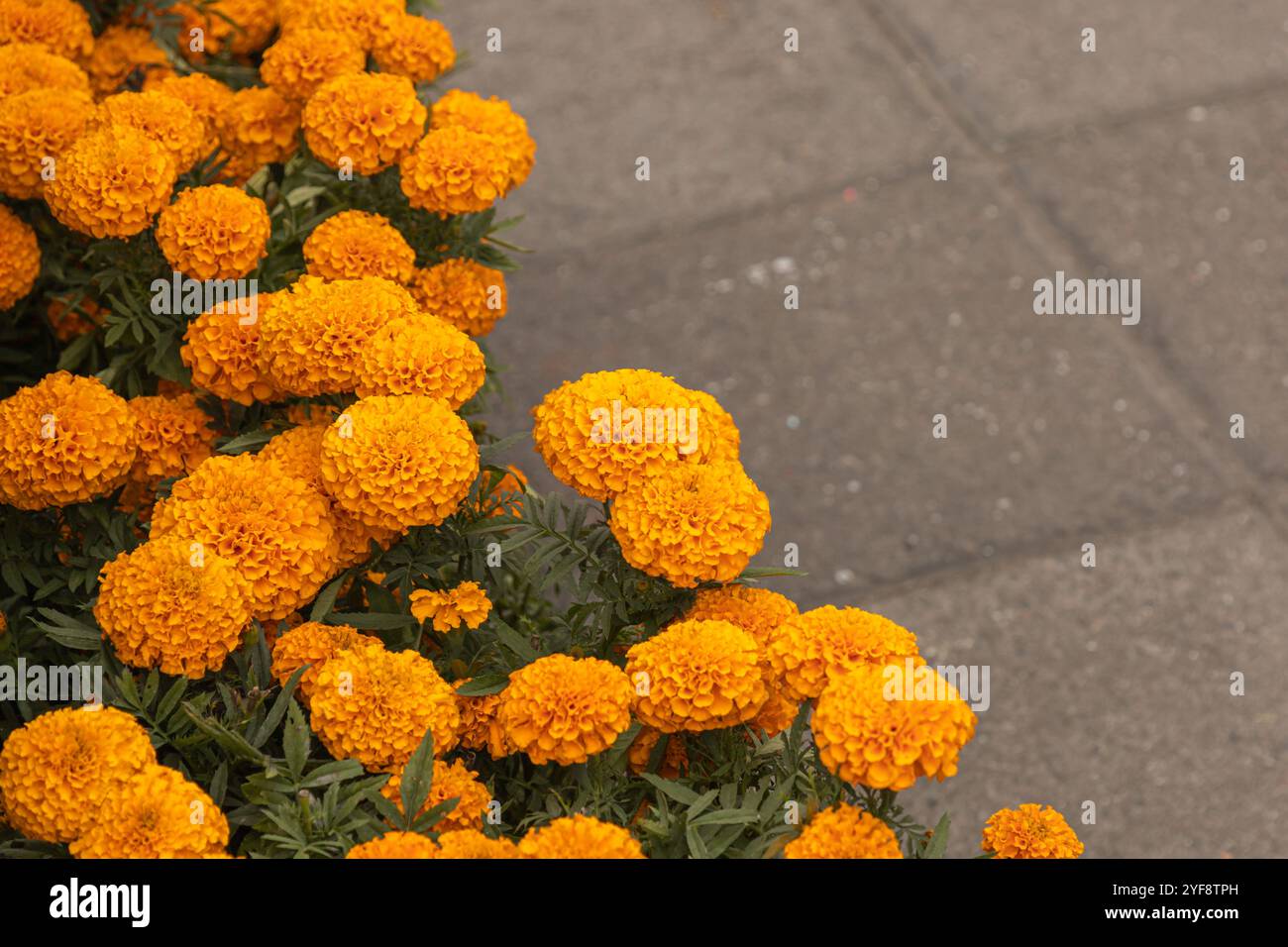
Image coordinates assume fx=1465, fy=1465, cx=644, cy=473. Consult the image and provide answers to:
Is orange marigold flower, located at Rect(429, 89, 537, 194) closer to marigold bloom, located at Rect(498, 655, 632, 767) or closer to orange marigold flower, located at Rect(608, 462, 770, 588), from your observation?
orange marigold flower, located at Rect(608, 462, 770, 588)

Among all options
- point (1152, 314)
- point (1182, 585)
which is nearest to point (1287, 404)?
point (1152, 314)

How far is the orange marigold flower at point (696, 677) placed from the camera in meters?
2.20

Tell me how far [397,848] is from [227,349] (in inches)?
44.8

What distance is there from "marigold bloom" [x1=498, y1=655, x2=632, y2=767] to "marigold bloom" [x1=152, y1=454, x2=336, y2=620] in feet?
1.40

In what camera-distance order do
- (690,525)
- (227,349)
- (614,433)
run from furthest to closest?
(227,349) < (614,433) < (690,525)

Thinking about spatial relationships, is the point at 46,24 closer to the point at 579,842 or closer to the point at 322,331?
the point at 322,331

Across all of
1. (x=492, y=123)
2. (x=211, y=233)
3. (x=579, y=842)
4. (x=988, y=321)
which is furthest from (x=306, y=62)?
(x=988, y=321)

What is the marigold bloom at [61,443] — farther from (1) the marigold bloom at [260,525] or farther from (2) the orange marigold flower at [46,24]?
(2) the orange marigold flower at [46,24]

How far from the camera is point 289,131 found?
10.7 feet

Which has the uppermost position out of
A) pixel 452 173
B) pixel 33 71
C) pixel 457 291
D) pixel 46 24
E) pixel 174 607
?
pixel 46 24

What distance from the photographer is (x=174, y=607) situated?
228 centimetres

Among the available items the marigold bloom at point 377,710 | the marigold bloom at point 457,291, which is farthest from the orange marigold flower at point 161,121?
the marigold bloom at point 377,710

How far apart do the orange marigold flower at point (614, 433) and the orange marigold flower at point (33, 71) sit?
151 cm

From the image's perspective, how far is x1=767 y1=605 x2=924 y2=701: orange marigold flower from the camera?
2.22 m
